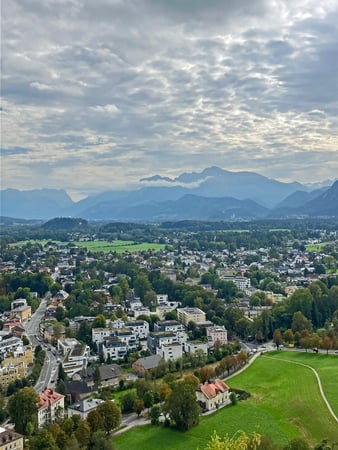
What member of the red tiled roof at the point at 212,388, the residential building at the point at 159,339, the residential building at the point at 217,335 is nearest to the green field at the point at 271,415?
the red tiled roof at the point at 212,388

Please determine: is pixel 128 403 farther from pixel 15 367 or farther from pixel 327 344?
pixel 327 344

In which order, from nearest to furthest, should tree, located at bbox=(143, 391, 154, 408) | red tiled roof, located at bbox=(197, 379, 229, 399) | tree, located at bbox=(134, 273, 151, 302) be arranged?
tree, located at bbox=(143, 391, 154, 408) < red tiled roof, located at bbox=(197, 379, 229, 399) < tree, located at bbox=(134, 273, 151, 302)

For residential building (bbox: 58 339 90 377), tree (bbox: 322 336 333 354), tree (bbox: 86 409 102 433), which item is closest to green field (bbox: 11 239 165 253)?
residential building (bbox: 58 339 90 377)

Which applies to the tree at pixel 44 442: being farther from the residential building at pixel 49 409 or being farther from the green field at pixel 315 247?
the green field at pixel 315 247

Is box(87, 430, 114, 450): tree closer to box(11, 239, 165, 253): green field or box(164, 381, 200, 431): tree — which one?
box(164, 381, 200, 431): tree

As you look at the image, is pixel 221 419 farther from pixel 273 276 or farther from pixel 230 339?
pixel 273 276
